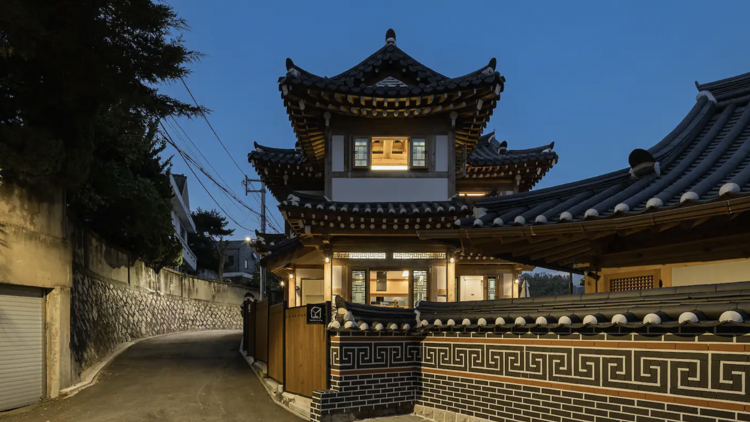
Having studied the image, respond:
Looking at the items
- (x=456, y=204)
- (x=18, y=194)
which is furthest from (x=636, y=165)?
(x=18, y=194)

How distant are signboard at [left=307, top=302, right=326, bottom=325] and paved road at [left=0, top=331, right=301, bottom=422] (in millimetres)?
2225

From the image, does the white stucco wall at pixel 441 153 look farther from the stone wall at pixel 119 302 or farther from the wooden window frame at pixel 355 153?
the stone wall at pixel 119 302

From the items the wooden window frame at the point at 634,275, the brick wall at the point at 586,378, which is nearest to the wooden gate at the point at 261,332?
the brick wall at the point at 586,378

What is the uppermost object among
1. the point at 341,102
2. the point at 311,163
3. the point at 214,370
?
the point at 341,102

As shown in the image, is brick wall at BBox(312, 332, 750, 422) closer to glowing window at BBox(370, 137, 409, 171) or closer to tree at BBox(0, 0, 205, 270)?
glowing window at BBox(370, 137, 409, 171)

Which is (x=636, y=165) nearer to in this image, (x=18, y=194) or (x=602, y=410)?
(x=602, y=410)

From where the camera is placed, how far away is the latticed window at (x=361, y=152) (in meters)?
14.1

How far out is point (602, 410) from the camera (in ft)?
21.2

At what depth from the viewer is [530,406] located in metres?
7.46

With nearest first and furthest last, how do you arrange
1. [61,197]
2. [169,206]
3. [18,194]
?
[18,194], [61,197], [169,206]

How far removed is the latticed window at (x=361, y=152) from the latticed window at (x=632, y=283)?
7.68 m

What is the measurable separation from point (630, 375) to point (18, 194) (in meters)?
11.8

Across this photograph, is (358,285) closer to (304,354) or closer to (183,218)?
(304,354)

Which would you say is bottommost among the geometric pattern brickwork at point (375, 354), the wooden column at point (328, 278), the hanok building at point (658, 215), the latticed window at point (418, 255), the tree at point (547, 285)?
the tree at point (547, 285)
